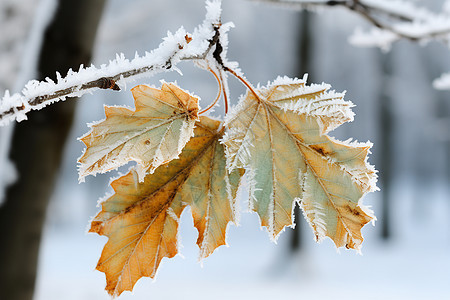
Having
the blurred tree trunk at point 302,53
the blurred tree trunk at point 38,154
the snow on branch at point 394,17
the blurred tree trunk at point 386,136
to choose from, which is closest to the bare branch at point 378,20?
the snow on branch at point 394,17

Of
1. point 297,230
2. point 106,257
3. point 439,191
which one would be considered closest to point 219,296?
point 297,230

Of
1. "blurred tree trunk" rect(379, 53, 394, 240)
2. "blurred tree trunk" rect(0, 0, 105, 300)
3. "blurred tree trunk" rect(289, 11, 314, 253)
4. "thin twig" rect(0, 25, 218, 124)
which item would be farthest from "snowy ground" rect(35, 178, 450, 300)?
"thin twig" rect(0, 25, 218, 124)

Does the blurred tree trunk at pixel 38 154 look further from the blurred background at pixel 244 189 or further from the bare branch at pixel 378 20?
the bare branch at pixel 378 20

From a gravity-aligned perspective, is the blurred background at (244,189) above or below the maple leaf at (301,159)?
above

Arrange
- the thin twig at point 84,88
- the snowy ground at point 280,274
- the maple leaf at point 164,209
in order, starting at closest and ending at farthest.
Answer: the thin twig at point 84,88, the maple leaf at point 164,209, the snowy ground at point 280,274

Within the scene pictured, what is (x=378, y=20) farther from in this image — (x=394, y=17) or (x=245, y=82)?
(x=245, y=82)

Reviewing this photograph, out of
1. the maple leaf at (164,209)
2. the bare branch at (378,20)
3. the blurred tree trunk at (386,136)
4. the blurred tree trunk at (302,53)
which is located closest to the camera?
the maple leaf at (164,209)

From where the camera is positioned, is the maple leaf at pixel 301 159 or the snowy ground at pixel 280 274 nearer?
the maple leaf at pixel 301 159
